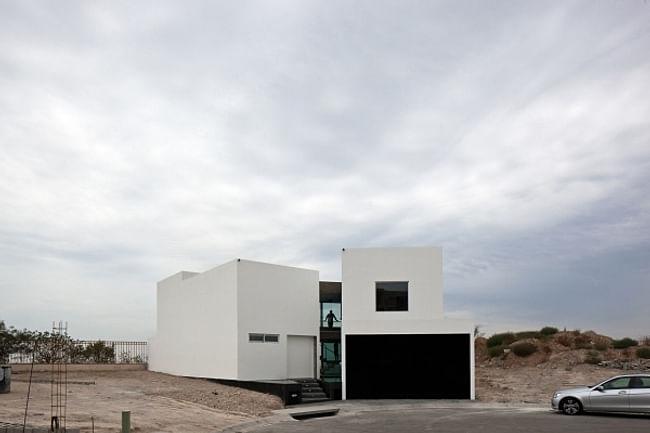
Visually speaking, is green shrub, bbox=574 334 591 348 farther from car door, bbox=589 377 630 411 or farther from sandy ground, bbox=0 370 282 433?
sandy ground, bbox=0 370 282 433

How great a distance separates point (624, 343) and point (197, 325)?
29.2 metres

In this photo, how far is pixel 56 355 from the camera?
1273 inches

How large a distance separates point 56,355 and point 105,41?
69.2 ft

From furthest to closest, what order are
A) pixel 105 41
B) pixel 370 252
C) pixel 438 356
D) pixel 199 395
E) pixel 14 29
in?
1. pixel 370 252
2. pixel 438 356
3. pixel 199 395
4. pixel 105 41
5. pixel 14 29

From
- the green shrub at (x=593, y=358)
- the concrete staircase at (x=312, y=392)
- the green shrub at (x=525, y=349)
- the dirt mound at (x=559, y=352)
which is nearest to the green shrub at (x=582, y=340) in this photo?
the dirt mound at (x=559, y=352)

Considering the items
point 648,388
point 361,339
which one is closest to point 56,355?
point 361,339

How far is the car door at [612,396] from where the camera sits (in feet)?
62.4

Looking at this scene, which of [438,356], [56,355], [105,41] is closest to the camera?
[105,41]

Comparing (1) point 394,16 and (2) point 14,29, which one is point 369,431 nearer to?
(1) point 394,16

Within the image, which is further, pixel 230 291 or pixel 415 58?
pixel 230 291

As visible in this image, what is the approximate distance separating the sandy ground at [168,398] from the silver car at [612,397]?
3873 mm

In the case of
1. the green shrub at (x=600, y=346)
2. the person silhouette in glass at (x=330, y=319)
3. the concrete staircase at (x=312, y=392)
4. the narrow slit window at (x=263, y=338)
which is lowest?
the concrete staircase at (x=312, y=392)

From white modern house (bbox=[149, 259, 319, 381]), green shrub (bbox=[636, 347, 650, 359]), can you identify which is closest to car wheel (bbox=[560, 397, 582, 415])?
white modern house (bbox=[149, 259, 319, 381])

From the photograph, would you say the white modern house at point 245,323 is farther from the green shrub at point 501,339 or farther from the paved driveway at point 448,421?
the green shrub at point 501,339
